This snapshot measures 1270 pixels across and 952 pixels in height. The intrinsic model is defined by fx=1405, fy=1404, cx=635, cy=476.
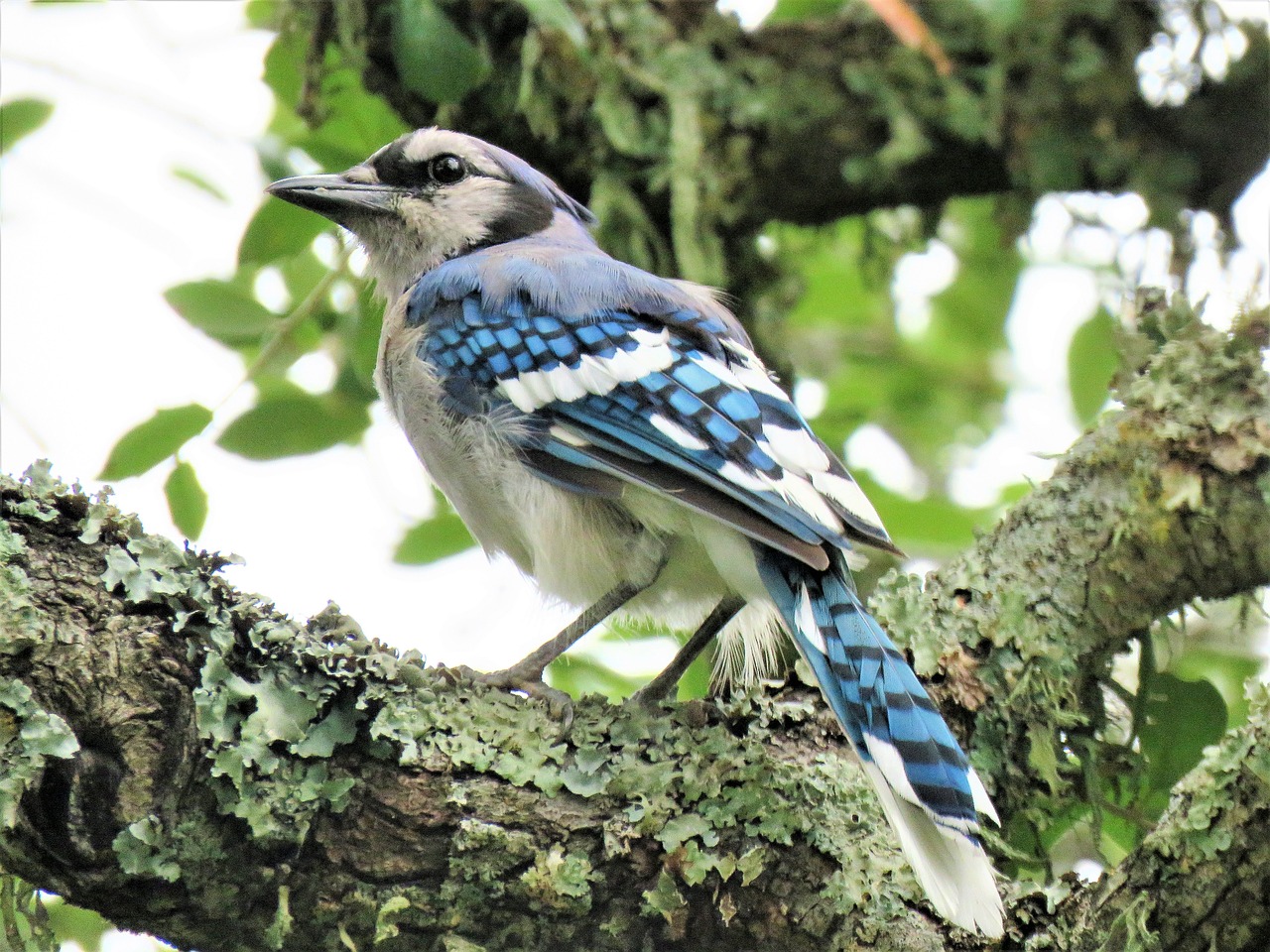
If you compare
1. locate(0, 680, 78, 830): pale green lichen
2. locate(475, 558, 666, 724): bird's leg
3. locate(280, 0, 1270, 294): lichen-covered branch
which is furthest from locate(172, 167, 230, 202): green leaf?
locate(0, 680, 78, 830): pale green lichen

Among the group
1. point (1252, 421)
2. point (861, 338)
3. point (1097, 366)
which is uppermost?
point (861, 338)

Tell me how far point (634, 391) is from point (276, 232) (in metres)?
1.16

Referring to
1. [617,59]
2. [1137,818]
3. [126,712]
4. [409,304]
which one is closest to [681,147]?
[617,59]

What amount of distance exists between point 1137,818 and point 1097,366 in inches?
56.6

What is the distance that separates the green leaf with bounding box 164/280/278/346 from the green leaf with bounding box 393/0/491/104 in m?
0.62

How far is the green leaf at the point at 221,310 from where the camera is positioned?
10.2 feet

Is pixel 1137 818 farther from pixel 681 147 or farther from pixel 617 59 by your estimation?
pixel 617 59

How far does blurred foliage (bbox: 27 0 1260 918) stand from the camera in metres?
2.69

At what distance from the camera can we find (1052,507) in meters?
2.78

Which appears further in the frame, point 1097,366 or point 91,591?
point 1097,366

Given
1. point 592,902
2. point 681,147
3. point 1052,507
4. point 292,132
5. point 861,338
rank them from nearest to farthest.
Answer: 1. point 592,902
2. point 1052,507
3. point 681,147
4. point 292,132
5. point 861,338

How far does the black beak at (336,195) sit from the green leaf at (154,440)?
0.63m

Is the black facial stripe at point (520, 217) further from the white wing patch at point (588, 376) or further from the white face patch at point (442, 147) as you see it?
the white wing patch at point (588, 376)

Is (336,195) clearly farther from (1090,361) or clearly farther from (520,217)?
(1090,361)
